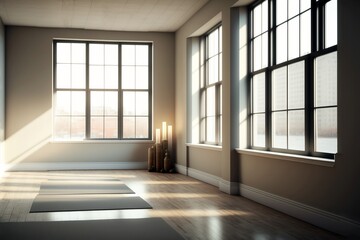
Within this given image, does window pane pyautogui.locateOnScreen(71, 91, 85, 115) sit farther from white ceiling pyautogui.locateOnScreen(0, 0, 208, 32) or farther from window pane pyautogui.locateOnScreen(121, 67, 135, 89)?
white ceiling pyautogui.locateOnScreen(0, 0, 208, 32)

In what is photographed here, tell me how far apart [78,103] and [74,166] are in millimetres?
1447

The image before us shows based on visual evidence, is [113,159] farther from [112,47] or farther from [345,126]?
[345,126]

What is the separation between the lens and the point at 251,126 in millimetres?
7082

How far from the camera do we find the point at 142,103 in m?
11.4

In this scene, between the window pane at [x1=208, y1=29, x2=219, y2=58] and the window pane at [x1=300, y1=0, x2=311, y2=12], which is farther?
the window pane at [x1=208, y1=29, x2=219, y2=58]

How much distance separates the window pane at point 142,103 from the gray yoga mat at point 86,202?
4.65 meters

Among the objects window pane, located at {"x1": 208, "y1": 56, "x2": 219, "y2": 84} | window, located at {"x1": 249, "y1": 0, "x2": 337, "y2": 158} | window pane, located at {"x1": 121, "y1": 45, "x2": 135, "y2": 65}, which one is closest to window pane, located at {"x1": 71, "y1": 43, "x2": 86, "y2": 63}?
window pane, located at {"x1": 121, "y1": 45, "x2": 135, "y2": 65}

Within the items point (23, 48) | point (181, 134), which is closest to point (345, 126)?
point (181, 134)

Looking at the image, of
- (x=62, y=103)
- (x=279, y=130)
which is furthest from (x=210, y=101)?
(x=62, y=103)

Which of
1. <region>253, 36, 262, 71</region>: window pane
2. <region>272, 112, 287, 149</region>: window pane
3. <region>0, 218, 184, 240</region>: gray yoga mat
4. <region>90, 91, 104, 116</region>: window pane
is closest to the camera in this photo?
<region>0, 218, 184, 240</region>: gray yoga mat

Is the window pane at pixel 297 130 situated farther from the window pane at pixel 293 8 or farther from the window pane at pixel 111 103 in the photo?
the window pane at pixel 111 103

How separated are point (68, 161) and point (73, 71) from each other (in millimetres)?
2064

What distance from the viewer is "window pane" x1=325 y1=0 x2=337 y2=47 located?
4.88 m

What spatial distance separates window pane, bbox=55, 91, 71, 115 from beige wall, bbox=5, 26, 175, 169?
22 centimetres
